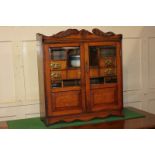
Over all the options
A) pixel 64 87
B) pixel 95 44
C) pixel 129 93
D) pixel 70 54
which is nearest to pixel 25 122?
pixel 64 87

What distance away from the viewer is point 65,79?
104 inches

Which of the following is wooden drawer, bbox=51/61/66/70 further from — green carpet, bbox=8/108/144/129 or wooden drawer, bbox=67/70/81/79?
green carpet, bbox=8/108/144/129

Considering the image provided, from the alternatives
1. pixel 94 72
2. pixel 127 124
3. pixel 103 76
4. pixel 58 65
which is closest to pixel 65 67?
pixel 58 65

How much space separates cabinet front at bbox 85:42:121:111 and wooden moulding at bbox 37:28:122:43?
0.06m

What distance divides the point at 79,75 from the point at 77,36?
37 centimetres

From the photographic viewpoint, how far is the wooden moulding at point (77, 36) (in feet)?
8.26

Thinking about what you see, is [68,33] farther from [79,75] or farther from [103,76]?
[103,76]

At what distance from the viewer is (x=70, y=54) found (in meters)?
2.65

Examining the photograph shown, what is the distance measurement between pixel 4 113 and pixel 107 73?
3.85 ft

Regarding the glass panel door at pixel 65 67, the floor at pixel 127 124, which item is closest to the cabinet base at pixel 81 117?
the floor at pixel 127 124

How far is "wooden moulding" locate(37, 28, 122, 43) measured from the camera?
2.52 m

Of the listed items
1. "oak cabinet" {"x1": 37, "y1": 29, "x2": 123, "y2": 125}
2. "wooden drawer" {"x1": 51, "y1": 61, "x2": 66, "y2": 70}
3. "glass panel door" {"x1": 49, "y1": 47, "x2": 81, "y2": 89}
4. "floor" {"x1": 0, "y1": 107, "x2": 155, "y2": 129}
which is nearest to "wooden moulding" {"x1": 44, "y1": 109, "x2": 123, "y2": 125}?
"oak cabinet" {"x1": 37, "y1": 29, "x2": 123, "y2": 125}

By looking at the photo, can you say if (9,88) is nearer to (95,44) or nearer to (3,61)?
(3,61)

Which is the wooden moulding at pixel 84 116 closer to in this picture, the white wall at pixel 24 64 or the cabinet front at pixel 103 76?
the cabinet front at pixel 103 76
